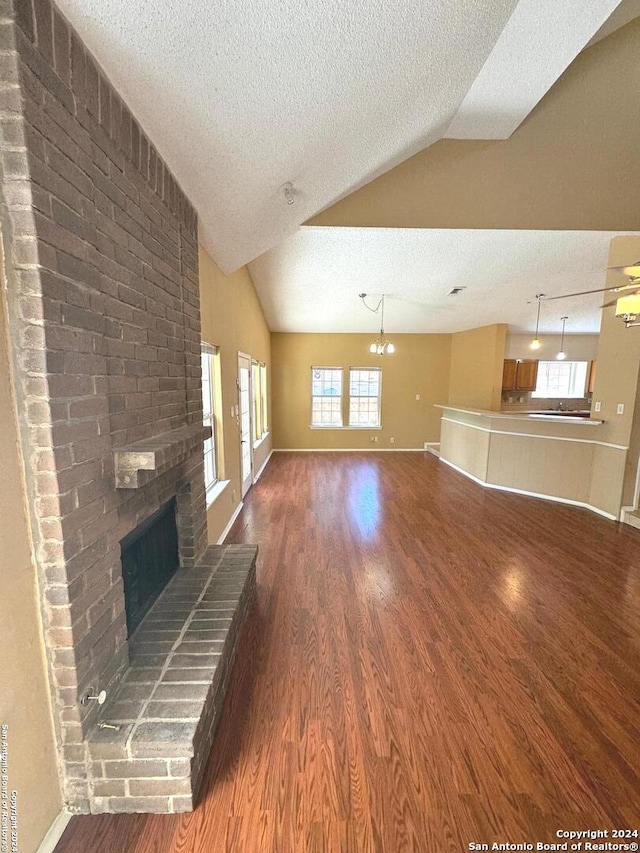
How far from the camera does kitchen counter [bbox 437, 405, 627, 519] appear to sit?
4.28 m

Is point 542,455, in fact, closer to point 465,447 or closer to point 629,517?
point 629,517

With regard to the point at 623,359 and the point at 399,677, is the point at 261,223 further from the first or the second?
the point at 623,359

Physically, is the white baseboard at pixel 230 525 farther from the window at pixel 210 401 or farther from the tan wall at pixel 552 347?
the tan wall at pixel 552 347

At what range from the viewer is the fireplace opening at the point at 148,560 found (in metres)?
1.66

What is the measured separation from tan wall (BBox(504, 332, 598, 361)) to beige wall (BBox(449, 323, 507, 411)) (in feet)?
4.80

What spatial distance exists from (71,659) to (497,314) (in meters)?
7.10

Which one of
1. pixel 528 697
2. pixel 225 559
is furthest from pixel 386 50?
pixel 528 697

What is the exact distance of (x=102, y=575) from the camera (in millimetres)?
1301

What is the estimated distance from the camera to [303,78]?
1488mm

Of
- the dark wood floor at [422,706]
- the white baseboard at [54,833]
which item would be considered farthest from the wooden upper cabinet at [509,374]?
the white baseboard at [54,833]

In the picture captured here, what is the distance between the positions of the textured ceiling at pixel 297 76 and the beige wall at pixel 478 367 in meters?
4.60

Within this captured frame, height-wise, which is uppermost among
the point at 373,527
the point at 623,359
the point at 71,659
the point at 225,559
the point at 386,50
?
the point at 386,50

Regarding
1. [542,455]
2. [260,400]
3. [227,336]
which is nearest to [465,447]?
[542,455]

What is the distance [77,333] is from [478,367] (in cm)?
725
